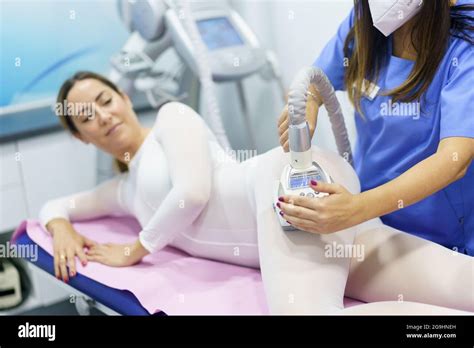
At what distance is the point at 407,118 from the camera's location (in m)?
1.47

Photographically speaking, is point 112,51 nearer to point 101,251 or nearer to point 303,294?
point 101,251

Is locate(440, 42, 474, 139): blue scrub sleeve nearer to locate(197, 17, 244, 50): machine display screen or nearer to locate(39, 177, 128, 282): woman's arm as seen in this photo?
locate(39, 177, 128, 282): woman's arm

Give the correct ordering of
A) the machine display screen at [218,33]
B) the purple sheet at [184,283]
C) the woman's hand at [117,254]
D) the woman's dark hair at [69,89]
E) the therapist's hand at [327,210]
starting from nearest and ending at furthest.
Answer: the therapist's hand at [327,210], the purple sheet at [184,283], the woman's hand at [117,254], the woman's dark hair at [69,89], the machine display screen at [218,33]

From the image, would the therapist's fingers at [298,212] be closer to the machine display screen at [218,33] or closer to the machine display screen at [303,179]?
the machine display screen at [303,179]

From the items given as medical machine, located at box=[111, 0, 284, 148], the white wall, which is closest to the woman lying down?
medical machine, located at box=[111, 0, 284, 148]

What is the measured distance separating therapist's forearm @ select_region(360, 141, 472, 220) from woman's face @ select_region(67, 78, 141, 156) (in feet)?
2.53

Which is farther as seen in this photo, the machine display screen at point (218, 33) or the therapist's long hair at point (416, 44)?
the machine display screen at point (218, 33)

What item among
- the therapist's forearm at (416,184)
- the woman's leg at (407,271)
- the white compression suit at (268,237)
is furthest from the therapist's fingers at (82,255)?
the therapist's forearm at (416,184)

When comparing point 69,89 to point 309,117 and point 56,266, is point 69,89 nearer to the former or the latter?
point 56,266

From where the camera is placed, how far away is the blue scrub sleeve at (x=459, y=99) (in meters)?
1.30

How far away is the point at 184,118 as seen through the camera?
5.59ft

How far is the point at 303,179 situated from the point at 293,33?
4.02 ft

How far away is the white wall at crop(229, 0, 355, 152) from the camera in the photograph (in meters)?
2.15
